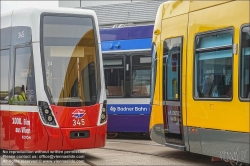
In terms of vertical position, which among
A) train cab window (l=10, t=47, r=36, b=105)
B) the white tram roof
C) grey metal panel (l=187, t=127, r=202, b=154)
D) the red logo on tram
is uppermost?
the white tram roof

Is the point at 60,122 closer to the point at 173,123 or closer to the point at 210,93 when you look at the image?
the point at 173,123

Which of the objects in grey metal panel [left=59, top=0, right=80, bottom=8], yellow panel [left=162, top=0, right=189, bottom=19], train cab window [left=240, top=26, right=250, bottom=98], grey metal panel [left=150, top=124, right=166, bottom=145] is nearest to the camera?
train cab window [left=240, top=26, right=250, bottom=98]

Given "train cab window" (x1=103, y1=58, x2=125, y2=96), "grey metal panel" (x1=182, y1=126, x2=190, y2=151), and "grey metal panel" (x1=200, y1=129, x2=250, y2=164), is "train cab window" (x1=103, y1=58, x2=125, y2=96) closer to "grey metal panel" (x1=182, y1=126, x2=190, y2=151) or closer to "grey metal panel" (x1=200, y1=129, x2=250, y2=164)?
"grey metal panel" (x1=182, y1=126, x2=190, y2=151)

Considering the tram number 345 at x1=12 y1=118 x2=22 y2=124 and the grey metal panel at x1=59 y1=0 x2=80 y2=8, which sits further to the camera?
the grey metal panel at x1=59 y1=0 x2=80 y2=8

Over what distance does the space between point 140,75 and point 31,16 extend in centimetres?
518

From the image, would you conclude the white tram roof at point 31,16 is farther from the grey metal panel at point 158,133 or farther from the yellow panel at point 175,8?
the grey metal panel at point 158,133

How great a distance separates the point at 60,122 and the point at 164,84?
91.6 inches

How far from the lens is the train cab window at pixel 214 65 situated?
866 cm

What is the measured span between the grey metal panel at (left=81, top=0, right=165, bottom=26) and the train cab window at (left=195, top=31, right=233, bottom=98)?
16.7 metres

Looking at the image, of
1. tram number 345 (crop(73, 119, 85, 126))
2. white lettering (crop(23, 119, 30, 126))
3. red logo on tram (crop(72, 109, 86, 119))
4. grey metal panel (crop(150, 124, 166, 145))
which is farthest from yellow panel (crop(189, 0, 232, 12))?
white lettering (crop(23, 119, 30, 126))

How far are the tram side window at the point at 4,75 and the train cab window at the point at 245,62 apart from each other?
17.5 feet

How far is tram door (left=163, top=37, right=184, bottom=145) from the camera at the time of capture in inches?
399

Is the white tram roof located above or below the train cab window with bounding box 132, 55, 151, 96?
above

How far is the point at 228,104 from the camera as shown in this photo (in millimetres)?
8531
